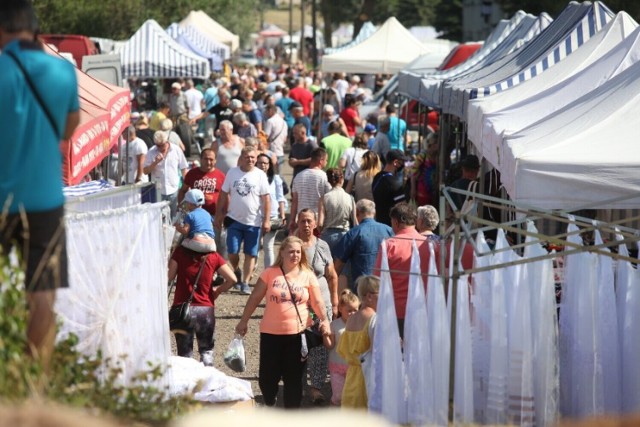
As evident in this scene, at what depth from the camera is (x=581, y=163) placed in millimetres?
7723

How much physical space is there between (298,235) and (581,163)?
3.38 m

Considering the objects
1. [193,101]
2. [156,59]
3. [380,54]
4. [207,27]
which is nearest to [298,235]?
[380,54]

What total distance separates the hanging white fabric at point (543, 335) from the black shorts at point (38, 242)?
334 cm

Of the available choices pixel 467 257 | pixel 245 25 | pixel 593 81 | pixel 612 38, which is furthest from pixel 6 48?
pixel 245 25

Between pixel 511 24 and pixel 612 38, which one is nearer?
pixel 612 38

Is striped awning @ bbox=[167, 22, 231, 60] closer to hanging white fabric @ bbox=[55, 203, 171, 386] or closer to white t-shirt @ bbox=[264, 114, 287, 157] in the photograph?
white t-shirt @ bbox=[264, 114, 287, 157]

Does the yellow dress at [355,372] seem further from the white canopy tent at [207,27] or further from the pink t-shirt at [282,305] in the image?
the white canopy tent at [207,27]

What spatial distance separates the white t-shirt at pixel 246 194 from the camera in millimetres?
12922

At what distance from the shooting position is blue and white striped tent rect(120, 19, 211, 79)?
2864 cm

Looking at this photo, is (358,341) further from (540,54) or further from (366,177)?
(540,54)

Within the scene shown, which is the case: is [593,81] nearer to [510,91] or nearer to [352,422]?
[510,91]

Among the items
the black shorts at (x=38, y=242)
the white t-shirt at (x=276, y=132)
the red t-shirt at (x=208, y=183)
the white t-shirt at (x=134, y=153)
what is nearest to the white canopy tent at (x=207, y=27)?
the white t-shirt at (x=276, y=132)

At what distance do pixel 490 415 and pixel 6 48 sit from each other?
384cm

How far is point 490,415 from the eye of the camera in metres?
7.18
